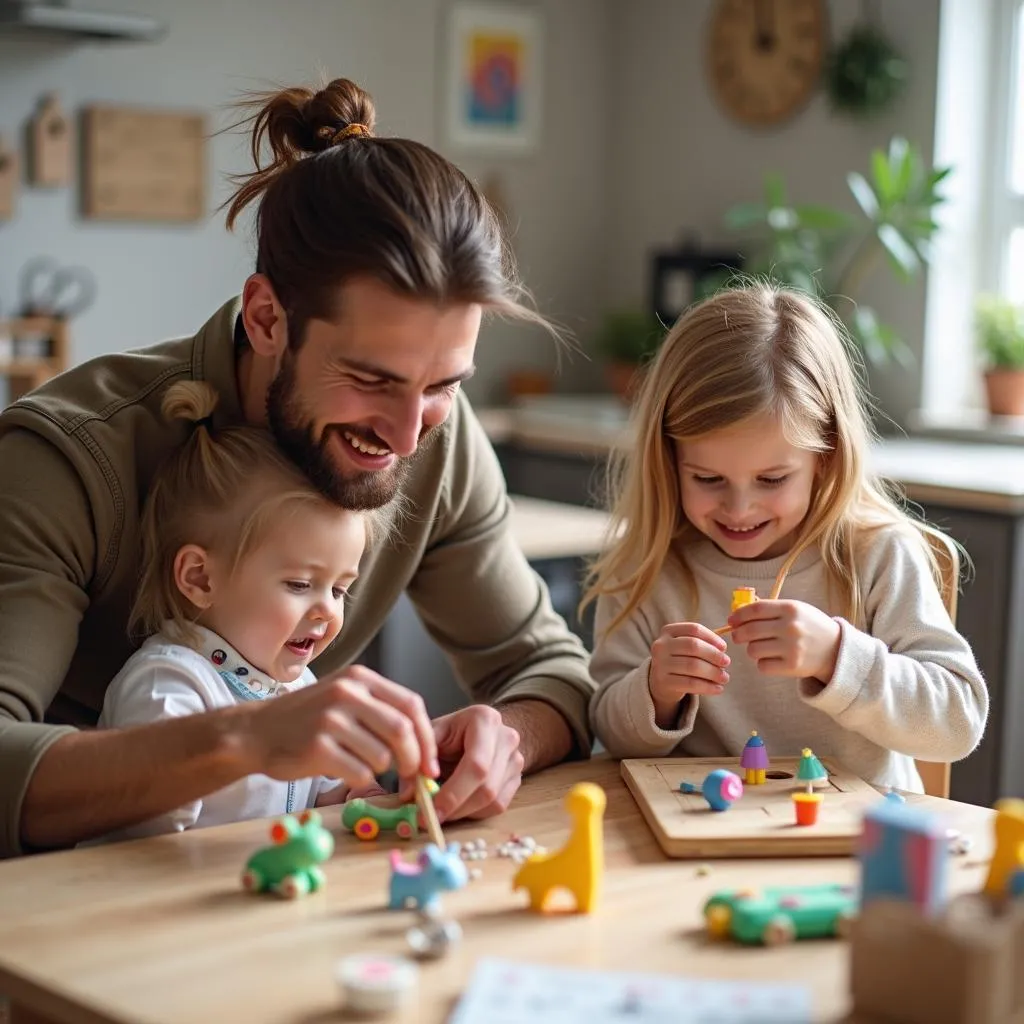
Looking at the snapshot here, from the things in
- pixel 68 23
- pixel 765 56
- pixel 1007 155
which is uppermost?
pixel 765 56

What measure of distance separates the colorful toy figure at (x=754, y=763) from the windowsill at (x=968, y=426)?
8.36 feet

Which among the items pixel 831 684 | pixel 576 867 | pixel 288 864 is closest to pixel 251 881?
pixel 288 864

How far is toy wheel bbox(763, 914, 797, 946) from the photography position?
104cm

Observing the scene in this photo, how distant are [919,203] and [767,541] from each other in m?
2.22

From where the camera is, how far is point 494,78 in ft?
14.8

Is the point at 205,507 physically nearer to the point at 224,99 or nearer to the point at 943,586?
the point at 943,586

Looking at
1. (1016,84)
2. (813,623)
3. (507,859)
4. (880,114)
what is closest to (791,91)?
(880,114)

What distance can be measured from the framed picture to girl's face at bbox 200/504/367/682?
3175mm

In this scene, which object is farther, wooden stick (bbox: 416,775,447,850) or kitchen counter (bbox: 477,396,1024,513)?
kitchen counter (bbox: 477,396,1024,513)

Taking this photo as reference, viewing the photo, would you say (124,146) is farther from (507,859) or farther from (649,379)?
(507,859)

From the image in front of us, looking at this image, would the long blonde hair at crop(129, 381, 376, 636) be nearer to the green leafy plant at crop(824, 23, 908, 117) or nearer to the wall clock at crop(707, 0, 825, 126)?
the green leafy plant at crop(824, 23, 908, 117)

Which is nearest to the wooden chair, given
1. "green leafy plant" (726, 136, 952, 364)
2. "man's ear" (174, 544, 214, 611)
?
"man's ear" (174, 544, 214, 611)

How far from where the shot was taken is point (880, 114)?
4031mm

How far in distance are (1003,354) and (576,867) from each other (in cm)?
308
